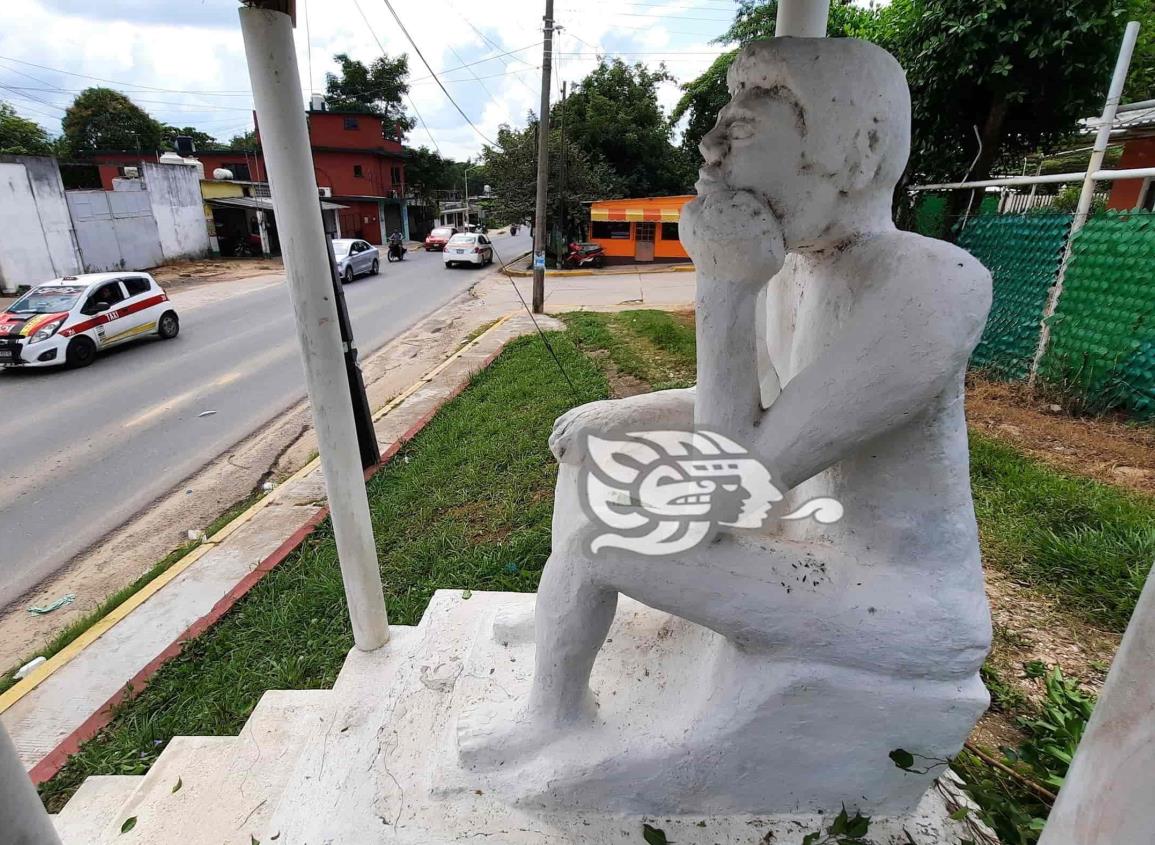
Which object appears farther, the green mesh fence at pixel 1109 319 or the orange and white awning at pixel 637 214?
the orange and white awning at pixel 637 214

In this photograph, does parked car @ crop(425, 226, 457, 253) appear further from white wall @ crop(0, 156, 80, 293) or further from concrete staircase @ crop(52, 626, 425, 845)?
concrete staircase @ crop(52, 626, 425, 845)

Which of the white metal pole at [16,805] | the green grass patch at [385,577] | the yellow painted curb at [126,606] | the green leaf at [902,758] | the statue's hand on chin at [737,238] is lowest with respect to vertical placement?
the yellow painted curb at [126,606]

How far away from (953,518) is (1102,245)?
4594mm

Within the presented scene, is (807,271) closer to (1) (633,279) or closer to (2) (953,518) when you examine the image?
(2) (953,518)

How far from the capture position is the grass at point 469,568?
7.28 ft

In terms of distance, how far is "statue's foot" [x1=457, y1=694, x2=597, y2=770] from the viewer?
56.8 inches

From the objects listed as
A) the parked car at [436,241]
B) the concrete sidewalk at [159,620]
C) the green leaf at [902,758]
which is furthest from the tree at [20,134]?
the green leaf at [902,758]

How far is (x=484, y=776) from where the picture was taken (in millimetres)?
1461

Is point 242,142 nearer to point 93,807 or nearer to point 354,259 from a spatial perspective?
point 354,259

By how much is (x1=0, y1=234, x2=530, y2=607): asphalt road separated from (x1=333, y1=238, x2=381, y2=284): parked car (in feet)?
12.8

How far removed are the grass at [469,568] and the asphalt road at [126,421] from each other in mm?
1810

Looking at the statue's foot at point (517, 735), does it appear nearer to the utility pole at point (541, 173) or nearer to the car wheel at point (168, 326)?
the utility pole at point (541, 173)

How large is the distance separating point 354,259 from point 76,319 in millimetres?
8013

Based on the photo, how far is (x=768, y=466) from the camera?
43.6 inches
